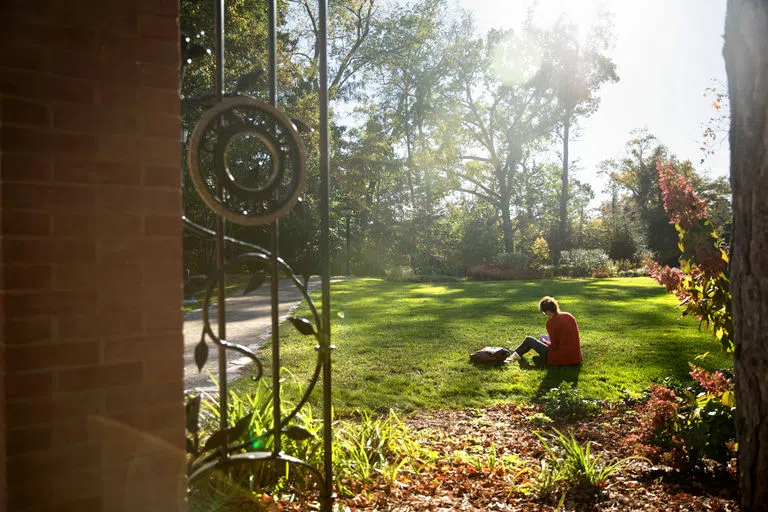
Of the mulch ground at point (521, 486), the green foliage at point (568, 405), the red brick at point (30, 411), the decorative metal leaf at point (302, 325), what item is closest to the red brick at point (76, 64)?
the red brick at point (30, 411)

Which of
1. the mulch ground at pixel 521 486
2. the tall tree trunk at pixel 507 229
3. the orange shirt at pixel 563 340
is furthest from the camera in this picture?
the tall tree trunk at pixel 507 229

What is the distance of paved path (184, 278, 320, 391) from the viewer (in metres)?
5.59

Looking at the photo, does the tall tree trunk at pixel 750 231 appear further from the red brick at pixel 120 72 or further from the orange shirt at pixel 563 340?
the orange shirt at pixel 563 340

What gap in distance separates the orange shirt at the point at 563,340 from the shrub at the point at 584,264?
52.7ft

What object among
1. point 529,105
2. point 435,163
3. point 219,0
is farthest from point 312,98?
point 529,105

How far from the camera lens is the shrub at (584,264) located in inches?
870

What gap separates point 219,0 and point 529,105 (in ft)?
99.4

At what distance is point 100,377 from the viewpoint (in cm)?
177

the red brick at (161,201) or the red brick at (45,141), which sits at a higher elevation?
the red brick at (45,141)

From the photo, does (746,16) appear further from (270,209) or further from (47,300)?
(47,300)

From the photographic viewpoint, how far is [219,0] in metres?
2.36

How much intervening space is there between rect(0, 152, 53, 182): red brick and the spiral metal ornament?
0.59m

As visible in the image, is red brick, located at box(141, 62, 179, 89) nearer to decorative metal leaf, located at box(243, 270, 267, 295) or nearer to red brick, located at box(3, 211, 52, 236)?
red brick, located at box(3, 211, 52, 236)

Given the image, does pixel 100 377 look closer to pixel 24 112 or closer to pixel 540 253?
pixel 24 112
